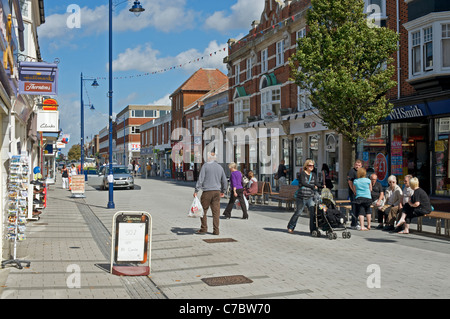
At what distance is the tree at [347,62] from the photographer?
16.1 m

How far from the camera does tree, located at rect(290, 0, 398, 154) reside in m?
16.1

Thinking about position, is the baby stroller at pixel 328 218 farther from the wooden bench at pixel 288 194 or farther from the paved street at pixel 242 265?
the wooden bench at pixel 288 194

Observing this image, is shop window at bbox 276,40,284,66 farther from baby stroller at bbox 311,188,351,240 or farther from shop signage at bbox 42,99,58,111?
baby stroller at bbox 311,188,351,240

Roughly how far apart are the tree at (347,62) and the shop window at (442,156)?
7.12ft

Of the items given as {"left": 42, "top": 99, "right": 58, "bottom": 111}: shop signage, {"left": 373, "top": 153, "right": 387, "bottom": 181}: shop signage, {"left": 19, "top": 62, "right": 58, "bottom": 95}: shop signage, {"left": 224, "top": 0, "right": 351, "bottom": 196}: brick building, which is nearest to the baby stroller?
{"left": 19, "top": 62, "right": 58, "bottom": 95}: shop signage

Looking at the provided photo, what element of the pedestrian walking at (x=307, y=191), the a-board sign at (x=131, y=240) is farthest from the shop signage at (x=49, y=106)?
the a-board sign at (x=131, y=240)

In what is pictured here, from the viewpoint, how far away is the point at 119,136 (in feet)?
350

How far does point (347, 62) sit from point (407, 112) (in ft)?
12.1

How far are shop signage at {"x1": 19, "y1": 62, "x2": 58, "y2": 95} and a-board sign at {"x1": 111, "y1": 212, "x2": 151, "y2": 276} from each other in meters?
5.51

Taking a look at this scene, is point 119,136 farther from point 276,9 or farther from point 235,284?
point 235,284

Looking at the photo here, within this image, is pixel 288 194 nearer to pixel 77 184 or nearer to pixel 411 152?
pixel 411 152

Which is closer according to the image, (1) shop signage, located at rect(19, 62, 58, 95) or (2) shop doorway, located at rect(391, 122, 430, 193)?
(1) shop signage, located at rect(19, 62, 58, 95)

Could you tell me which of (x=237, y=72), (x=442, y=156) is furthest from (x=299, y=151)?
(x=237, y=72)
